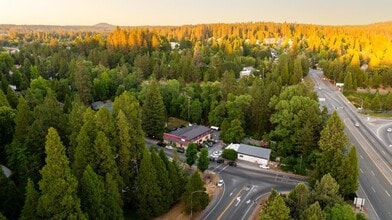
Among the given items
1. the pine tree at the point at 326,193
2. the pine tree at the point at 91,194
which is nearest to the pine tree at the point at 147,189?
the pine tree at the point at 91,194

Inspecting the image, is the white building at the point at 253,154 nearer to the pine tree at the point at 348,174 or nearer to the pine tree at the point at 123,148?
the pine tree at the point at 348,174

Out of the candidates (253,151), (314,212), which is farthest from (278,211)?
(253,151)

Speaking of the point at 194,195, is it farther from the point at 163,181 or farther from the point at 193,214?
the point at 163,181

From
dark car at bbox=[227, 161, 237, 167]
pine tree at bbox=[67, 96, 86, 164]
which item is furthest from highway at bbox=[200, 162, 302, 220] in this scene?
pine tree at bbox=[67, 96, 86, 164]

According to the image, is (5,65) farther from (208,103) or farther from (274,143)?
(274,143)

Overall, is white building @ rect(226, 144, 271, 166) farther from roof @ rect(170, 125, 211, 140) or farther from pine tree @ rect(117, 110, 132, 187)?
pine tree @ rect(117, 110, 132, 187)

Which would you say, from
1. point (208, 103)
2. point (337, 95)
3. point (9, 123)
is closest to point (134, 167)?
point (9, 123)
